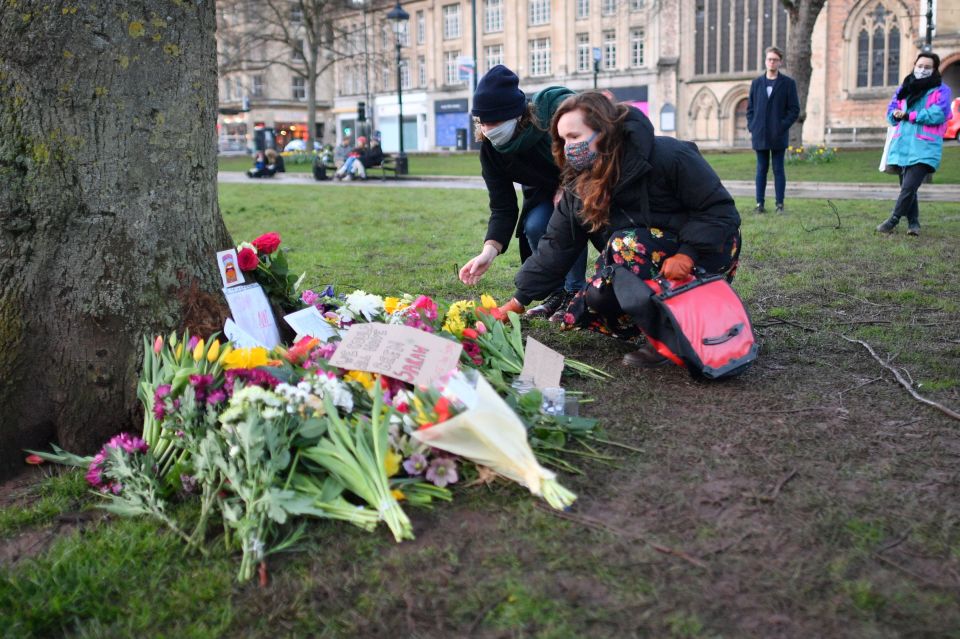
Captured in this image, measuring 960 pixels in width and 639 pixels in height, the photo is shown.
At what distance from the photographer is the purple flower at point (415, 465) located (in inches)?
101

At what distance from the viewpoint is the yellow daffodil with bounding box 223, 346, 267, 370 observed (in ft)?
9.47

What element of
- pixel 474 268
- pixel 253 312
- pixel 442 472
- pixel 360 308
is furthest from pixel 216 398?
pixel 474 268

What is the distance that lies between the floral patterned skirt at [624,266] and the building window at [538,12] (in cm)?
→ 5058

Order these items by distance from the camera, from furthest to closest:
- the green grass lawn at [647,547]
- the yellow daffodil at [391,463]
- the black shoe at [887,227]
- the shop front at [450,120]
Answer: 1. the shop front at [450,120]
2. the black shoe at [887,227]
3. the yellow daffodil at [391,463]
4. the green grass lawn at [647,547]

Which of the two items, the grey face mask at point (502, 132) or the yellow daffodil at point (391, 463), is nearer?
the yellow daffodil at point (391, 463)

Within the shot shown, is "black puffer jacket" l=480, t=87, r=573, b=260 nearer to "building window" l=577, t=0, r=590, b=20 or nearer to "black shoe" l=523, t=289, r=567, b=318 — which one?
"black shoe" l=523, t=289, r=567, b=318

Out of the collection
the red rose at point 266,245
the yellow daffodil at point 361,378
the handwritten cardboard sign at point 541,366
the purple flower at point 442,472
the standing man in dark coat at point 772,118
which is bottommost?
the purple flower at point 442,472

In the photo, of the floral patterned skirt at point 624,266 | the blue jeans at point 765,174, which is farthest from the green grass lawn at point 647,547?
the blue jeans at point 765,174

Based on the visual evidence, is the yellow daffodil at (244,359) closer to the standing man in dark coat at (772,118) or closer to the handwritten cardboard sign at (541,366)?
the handwritten cardboard sign at (541,366)

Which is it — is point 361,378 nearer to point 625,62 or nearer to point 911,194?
point 911,194

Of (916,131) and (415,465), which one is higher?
(916,131)

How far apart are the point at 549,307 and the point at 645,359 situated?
119 centimetres

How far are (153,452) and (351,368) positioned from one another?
69 centimetres

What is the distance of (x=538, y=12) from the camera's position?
51688 mm
